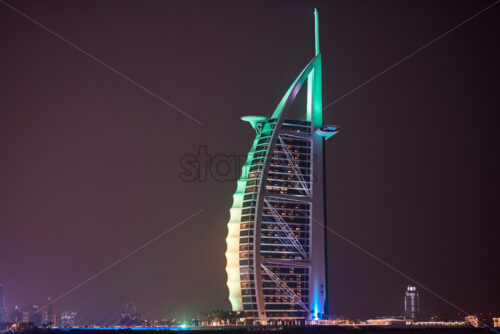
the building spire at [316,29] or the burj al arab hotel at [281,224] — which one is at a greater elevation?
the building spire at [316,29]

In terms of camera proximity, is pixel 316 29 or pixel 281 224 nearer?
pixel 281 224

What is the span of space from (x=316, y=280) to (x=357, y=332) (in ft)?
91.5

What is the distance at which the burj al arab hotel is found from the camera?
117312 millimetres

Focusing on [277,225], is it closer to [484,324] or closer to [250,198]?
[250,198]

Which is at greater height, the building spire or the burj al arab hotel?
the building spire

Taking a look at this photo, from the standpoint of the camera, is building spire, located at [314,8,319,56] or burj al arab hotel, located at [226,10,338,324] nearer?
burj al arab hotel, located at [226,10,338,324]

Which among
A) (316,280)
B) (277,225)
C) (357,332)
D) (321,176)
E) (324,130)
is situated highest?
(324,130)

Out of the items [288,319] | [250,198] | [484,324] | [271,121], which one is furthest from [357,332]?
[484,324]

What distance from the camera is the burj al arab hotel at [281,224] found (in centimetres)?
11731

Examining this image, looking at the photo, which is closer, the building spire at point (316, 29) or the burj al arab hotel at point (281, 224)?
the burj al arab hotel at point (281, 224)

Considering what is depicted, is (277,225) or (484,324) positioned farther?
(484,324)

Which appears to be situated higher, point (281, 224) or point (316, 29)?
point (316, 29)

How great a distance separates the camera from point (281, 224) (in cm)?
12156

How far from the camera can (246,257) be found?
118m
